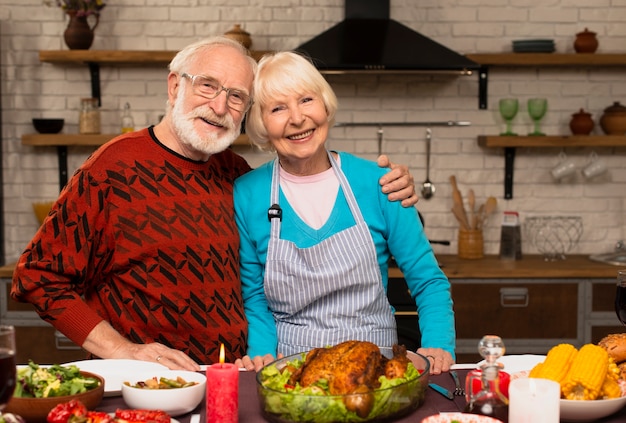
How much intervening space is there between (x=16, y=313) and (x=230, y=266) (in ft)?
7.36

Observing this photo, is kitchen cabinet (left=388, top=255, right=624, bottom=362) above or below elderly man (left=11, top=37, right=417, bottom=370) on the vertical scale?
below

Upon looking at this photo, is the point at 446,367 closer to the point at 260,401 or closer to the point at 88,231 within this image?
the point at 260,401

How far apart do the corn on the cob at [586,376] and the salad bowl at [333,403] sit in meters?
0.29

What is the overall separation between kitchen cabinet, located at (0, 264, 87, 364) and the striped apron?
216 cm

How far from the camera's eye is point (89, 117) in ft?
14.9

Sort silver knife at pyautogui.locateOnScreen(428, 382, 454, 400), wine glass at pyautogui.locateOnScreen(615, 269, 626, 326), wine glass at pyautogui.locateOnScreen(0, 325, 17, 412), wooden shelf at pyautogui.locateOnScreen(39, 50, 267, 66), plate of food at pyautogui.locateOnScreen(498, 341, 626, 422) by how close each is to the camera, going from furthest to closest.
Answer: wooden shelf at pyautogui.locateOnScreen(39, 50, 267, 66) → wine glass at pyautogui.locateOnScreen(615, 269, 626, 326) → silver knife at pyautogui.locateOnScreen(428, 382, 454, 400) → plate of food at pyautogui.locateOnScreen(498, 341, 626, 422) → wine glass at pyautogui.locateOnScreen(0, 325, 17, 412)

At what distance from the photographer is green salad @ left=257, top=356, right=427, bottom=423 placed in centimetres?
153

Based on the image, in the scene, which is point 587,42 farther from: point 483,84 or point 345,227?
point 345,227

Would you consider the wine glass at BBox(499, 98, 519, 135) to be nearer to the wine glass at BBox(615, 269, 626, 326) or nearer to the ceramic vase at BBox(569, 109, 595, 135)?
the ceramic vase at BBox(569, 109, 595, 135)

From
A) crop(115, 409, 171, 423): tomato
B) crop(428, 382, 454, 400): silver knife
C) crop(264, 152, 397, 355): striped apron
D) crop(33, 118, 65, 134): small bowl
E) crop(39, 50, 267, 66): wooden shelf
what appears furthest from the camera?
crop(33, 118, 65, 134): small bowl

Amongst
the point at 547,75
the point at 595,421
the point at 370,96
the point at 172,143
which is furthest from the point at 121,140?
the point at 547,75

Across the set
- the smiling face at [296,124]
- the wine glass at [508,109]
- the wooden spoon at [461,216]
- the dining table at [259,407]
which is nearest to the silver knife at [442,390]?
the dining table at [259,407]

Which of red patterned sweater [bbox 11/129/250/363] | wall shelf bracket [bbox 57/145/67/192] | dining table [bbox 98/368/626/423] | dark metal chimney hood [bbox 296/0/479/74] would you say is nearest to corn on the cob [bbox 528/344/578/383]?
dining table [bbox 98/368/626/423]

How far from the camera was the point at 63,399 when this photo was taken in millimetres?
1546
